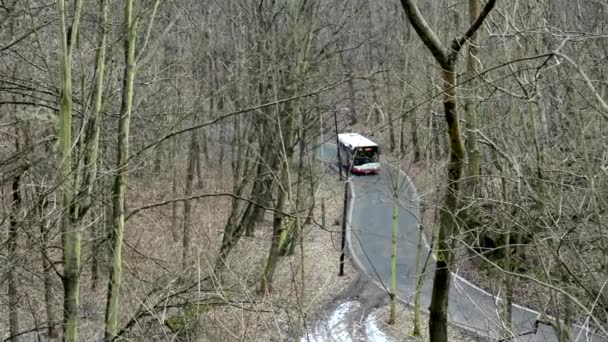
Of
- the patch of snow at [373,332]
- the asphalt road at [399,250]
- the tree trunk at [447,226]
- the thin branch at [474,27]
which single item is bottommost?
Answer: the patch of snow at [373,332]

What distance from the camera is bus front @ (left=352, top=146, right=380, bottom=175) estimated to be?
3050 cm

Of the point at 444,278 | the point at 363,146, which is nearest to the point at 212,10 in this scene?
the point at 363,146

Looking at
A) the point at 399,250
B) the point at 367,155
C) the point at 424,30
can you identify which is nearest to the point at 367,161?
the point at 367,155

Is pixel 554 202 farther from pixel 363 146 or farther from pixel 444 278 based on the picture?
pixel 363 146

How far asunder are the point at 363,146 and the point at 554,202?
24013 mm

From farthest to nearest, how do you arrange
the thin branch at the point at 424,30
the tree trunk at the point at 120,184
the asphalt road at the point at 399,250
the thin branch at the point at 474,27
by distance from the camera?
the asphalt road at the point at 399,250, the tree trunk at the point at 120,184, the thin branch at the point at 424,30, the thin branch at the point at 474,27

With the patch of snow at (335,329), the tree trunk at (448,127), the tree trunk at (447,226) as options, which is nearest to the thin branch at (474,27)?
the tree trunk at (448,127)

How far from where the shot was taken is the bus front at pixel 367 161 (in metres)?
30.5

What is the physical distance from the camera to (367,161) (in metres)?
30.7

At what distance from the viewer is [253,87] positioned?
17000 millimetres

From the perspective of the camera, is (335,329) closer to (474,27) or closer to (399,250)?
(399,250)

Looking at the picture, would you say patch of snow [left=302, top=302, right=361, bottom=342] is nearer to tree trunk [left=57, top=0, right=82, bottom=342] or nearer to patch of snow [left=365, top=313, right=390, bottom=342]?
patch of snow [left=365, top=313, right=390, bottom=342]

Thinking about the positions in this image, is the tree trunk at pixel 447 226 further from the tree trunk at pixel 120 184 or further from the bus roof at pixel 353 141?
the bus roof at pixel 353 141

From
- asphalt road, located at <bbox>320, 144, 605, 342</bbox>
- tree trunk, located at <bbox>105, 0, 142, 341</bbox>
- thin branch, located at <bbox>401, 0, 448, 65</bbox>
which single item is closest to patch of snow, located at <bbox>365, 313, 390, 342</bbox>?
asphalt road, located at <bbox>320, 144, 605, 342</bbox>
